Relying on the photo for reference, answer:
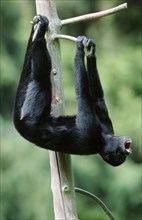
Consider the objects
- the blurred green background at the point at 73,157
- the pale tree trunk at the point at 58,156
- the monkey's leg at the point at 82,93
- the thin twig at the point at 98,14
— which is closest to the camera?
the thin twig at the point at 98,14

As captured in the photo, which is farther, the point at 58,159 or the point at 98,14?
the point at 58,159

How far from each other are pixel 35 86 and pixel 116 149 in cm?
61

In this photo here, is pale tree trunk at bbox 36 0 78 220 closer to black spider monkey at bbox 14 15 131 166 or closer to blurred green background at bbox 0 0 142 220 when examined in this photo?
black spider monkey at bbox 14 15 131 166

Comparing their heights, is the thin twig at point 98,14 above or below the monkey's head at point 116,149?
above

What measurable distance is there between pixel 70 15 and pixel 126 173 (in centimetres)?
320

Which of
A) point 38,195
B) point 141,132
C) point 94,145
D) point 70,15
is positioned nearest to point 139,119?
point 141,132


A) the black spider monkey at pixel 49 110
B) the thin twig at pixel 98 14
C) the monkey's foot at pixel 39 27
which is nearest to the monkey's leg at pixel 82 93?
the black spider monkey at pixel 49 110

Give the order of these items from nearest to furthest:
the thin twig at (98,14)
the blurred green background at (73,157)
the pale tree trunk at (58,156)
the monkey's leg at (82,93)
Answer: the thin twig at (98,14)
the monkey's leg at (82,93)
the pale tree trunk at (58,156)
the blurred green background at (73,157)

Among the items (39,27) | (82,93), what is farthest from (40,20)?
(82,93)

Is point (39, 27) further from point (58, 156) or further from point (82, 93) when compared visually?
point (58, 156)

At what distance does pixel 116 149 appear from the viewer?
4227 mm

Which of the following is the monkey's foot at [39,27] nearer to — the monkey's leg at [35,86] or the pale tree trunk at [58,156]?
the monkey's leg at [35,86]

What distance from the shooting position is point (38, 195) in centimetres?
898

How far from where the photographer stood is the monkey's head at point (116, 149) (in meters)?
4.17
